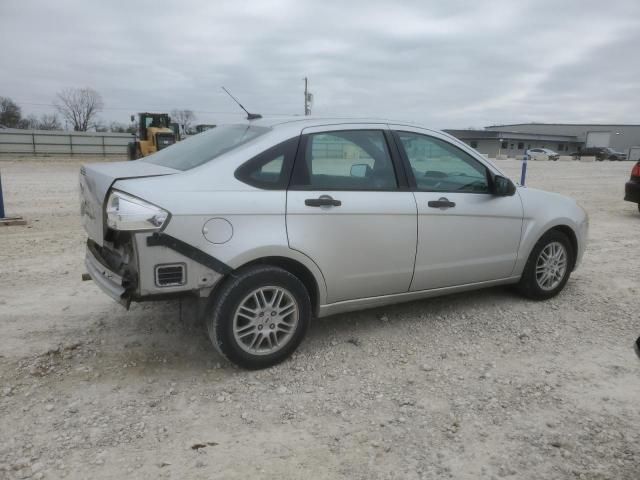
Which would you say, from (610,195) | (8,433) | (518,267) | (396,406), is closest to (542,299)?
(518,267)

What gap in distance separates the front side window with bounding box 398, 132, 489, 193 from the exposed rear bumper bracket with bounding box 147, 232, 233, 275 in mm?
1693

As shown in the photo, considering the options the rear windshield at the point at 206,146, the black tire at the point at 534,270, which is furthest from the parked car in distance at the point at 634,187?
the rear windshield at the point at 206,146

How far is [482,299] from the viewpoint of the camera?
16.4ft

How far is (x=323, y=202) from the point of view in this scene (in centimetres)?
352

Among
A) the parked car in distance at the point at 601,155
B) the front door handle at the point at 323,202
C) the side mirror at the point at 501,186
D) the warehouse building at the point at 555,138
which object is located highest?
the warehouse building at the point at 555,138

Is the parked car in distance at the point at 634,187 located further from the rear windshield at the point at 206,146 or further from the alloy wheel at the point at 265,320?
the alloy wheel at the point at 265,320

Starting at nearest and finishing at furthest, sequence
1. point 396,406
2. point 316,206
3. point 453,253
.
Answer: point 396,406
point 316,206
point 453,253

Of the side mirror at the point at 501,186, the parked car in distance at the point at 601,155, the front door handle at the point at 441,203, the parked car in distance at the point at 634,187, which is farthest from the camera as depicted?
the parked car in distance at the point at 601,155

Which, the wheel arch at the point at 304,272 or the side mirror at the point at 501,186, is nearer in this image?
the wheel arch at the point at 304,272

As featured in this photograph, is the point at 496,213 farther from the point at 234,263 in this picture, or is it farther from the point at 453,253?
the point at 234,263

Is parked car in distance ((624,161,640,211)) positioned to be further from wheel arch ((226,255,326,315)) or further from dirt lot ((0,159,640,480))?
wheel arch ((226,255,326,315))

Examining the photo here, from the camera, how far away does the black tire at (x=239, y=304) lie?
3.25 m

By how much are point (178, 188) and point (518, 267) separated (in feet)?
10.3

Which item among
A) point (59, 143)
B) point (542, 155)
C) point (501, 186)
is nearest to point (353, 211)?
point (501, 186)
